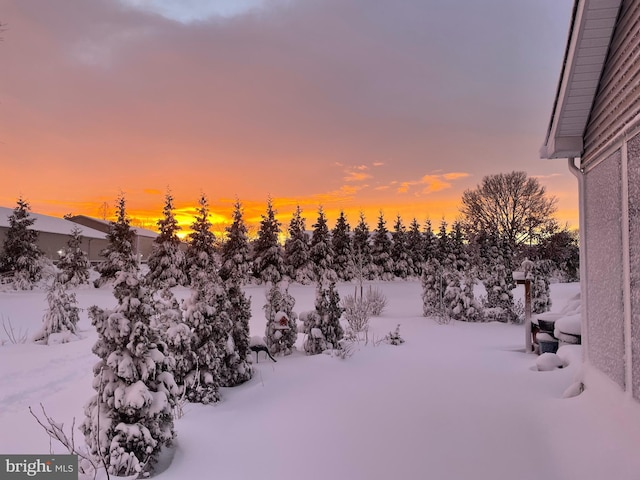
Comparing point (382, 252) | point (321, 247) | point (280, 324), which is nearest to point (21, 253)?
point (321, 247)

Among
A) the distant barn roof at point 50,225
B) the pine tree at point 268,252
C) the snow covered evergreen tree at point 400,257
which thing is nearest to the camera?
the pine tree at point 268,252

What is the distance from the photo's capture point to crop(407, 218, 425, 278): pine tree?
135ft

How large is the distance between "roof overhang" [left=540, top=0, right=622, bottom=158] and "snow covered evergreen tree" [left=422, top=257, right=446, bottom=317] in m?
10.5

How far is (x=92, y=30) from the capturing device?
Result: 977 cm

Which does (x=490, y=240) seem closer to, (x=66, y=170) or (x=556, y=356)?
(x=556, y=356)

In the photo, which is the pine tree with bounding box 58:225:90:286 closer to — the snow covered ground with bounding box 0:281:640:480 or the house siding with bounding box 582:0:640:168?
the snow covered ground with bounding box 0:281:640:480

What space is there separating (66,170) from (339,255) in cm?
2552

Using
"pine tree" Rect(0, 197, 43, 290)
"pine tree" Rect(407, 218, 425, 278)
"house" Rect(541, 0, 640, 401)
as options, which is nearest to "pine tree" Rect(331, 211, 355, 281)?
"pine tree" Rect(407, 218, 425, 278)

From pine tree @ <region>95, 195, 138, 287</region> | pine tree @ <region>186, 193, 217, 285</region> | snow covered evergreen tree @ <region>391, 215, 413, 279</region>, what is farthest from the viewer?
snow covered evergreen tree @ <region>391, 215, 413, 279</region>

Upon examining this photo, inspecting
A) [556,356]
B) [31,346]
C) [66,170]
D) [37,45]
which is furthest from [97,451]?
[66,170]

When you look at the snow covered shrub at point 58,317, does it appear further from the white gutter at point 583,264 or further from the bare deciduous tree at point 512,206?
the bare deciduous tree at point 512,206

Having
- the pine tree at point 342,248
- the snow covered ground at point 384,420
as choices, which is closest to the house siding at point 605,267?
the snow covered ground at point 384,420

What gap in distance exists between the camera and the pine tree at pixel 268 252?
33469mm

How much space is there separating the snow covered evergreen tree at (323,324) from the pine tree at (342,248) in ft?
90.8
